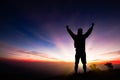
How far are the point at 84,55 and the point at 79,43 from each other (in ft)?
3.22

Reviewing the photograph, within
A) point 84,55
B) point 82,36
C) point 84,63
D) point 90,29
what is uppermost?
point 90,29

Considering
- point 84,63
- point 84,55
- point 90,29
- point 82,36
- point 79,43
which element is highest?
point 90,29

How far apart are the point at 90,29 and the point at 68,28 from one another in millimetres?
1707

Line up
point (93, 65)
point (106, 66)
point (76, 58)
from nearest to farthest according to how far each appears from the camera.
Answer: point (76, 58)
point (93, 65)
point (106, 66)

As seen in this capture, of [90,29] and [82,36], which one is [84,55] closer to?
[82,36]

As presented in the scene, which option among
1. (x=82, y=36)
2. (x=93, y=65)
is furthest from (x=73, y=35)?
(x=93, y=65)

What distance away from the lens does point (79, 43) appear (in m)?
8.45

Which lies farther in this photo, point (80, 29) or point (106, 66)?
point (106, 66)

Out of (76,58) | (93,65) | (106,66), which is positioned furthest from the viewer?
(106,66)

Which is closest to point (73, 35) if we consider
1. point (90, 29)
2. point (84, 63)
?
point (90, 29)

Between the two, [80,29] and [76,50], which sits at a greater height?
[80,29]

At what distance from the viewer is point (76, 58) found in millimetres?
8375

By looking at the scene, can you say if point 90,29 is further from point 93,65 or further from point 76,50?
point 93,65

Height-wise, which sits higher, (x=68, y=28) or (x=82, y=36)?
(x=68, y=28)
